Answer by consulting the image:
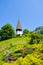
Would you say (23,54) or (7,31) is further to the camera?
(7,31)

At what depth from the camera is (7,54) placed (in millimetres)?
50312

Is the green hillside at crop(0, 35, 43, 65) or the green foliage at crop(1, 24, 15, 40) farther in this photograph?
the green foliage at crop(1, 24, 15, 40)

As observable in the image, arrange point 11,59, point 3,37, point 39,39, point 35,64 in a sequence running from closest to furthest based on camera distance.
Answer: point 35,64 < point 11,59 < point 39,39 < point 3,37

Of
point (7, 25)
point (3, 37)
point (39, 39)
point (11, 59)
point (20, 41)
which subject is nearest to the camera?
point (11, 59)

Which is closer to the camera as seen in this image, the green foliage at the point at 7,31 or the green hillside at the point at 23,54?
the green hillside at the point at 23,54

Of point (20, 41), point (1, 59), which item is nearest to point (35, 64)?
point (1, 59)

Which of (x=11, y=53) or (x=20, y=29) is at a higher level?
(x=20, y=29)

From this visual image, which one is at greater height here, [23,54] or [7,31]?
[7,31]

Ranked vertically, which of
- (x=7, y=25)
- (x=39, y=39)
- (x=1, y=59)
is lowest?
(x=1, y=59)

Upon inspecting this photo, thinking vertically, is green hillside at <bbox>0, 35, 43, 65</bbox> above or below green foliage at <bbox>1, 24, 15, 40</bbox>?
below

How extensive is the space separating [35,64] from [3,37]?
60.5 m

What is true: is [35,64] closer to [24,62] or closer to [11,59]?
[24,62]

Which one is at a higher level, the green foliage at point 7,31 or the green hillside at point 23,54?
the green foliage at point 7,31

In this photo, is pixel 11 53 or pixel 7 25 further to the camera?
pixel 7 25
